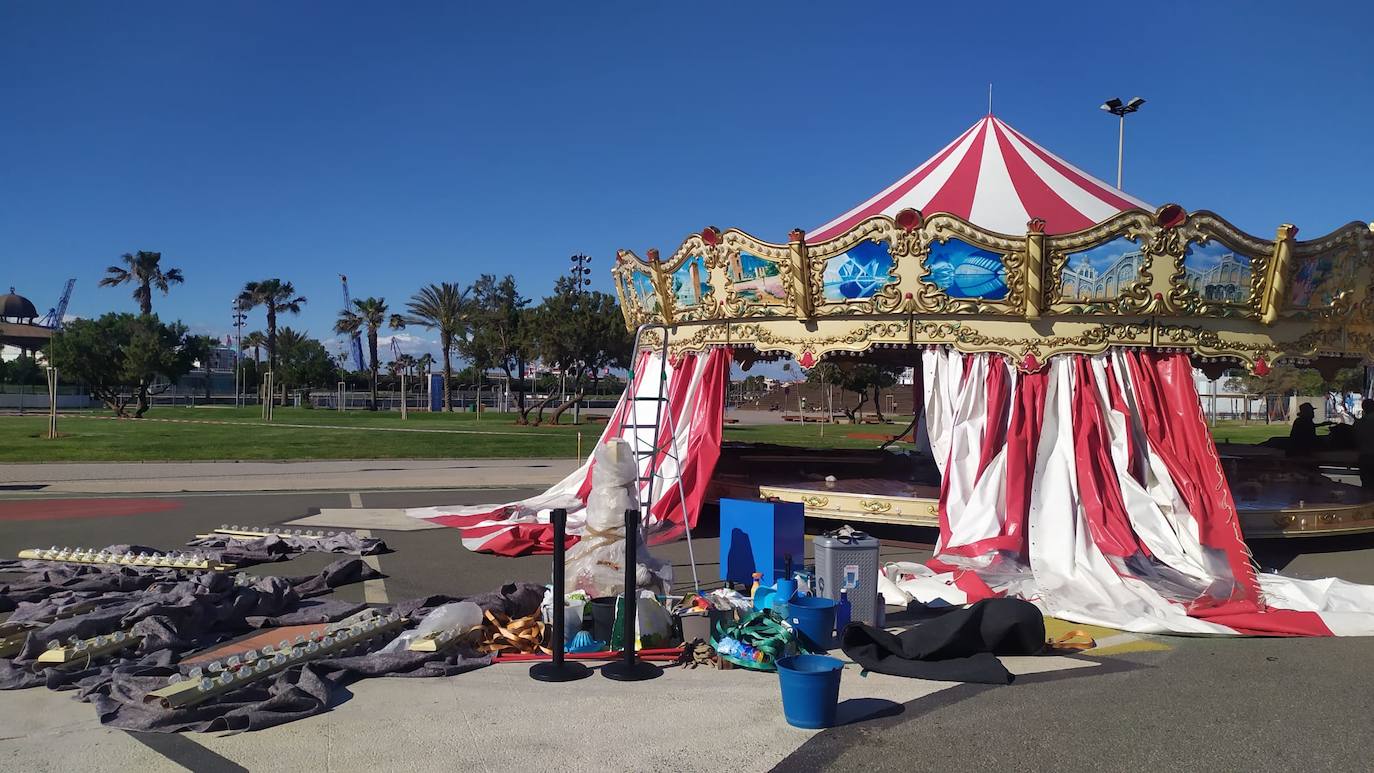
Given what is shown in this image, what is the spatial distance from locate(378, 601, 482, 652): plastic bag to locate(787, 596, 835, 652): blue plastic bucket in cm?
234

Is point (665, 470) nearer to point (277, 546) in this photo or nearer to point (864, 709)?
point (277, 546)

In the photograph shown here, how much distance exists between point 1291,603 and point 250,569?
10.3m

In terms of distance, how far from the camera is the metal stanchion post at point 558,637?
239 inches

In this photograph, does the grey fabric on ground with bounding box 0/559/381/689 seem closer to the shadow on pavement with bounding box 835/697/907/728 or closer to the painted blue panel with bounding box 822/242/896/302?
the shadow on pavement with bounding box 835/697/907/728

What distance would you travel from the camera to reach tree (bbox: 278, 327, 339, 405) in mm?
78188

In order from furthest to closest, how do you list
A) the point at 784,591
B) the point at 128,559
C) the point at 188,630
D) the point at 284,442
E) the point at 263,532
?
the point at 284,442 < the point at 263,532 < the point at 128,559 < the point at 784,591 < the point at 188,630

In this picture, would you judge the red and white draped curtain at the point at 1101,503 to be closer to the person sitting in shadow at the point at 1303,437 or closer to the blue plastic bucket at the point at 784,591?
the blue plastic bucket at the point at 784,591

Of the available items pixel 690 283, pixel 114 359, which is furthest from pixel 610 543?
pixel 114 359

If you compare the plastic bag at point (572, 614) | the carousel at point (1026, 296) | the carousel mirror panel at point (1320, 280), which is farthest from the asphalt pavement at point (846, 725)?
the carousel mirror panel at point (1320, 280)

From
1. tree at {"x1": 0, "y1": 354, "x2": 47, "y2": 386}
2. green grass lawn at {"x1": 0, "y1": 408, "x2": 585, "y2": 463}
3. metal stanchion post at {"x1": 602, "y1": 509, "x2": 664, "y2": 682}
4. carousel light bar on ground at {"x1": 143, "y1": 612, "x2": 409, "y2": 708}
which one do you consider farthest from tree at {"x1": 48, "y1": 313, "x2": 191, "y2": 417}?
metal stanchion post at {"x1": 602, "y1": 509, "x2": 664, "y2": 682}

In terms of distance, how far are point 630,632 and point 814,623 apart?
1.39 metres

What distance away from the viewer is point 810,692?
5.14 meters

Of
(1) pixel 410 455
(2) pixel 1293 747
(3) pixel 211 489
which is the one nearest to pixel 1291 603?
(2) pixel 1293 747

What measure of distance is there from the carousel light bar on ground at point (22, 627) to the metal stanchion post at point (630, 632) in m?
4.02
